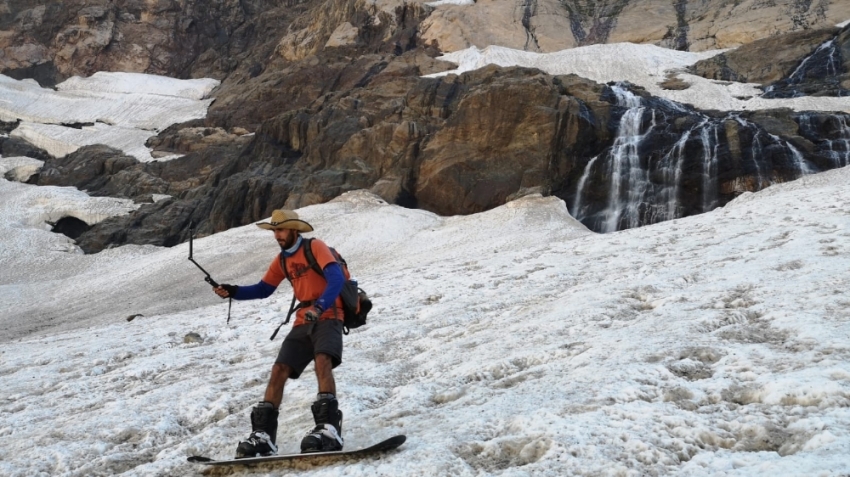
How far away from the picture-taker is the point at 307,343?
617cm

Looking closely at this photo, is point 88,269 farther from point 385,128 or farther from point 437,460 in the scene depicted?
point 437,460

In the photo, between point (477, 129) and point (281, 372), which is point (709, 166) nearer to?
point (477, 129)

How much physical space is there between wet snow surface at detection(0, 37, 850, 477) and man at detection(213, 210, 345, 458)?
1.09 feet

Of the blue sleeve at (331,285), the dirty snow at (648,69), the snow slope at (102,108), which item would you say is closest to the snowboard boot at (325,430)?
the blue sleeve at (331,285)

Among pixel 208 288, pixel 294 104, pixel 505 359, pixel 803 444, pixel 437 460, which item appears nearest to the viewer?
pixel 803 444

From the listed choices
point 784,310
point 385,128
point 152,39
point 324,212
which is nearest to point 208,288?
point 324,212

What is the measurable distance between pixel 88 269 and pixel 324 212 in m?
11.0

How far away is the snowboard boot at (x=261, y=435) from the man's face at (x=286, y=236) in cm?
141

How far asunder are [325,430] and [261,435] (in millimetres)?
566

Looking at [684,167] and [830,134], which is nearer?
[684,167]

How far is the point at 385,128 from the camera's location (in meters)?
38.7

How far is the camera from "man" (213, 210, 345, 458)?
5.60 m

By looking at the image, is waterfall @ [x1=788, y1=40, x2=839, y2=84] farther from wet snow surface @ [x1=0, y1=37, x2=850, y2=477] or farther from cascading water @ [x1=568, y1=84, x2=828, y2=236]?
wet snow surface @ [x1=0, y1=37, x2=850, y2=477]

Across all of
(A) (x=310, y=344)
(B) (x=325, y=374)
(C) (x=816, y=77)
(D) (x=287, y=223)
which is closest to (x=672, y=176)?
(C) (x=816, y=77)
